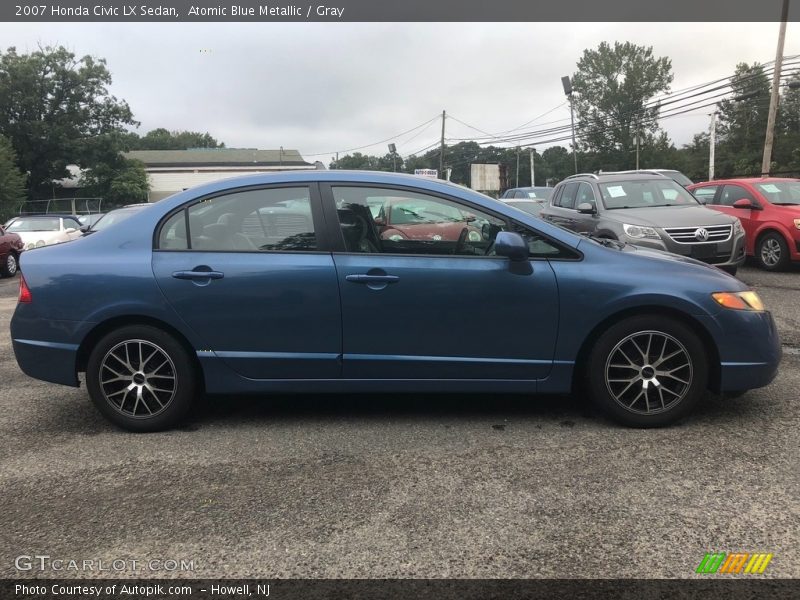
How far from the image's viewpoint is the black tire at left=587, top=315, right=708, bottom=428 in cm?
364

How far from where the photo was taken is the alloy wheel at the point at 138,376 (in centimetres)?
374

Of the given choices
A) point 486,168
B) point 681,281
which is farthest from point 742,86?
point 681,281

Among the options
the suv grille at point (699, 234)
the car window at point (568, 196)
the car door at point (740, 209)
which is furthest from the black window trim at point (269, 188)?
the car door at point (740, 209)

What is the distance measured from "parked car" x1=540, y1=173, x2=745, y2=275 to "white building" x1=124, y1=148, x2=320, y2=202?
52.8m

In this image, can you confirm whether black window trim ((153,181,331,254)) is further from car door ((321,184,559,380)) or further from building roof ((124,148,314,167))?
building roof ((124,148,314,167))

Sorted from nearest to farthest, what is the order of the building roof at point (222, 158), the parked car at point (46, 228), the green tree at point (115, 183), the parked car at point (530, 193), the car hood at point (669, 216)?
the car hood at point (669, 216)
the parked car at point (46, 228)
the parked car at point (530, 193)
the green tree at point (115, 183)
the building roof at point (222, 158)

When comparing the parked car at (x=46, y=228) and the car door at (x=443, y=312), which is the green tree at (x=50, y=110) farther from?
the car door at (x=443, y=312)

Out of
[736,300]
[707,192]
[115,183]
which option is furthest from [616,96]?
[736,300]

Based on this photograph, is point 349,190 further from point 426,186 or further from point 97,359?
point 97,359

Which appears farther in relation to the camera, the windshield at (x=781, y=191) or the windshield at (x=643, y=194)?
the windshield at (x=781, y=191)

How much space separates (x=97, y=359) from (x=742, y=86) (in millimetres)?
65208

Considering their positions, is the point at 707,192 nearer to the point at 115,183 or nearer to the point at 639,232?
the point at 639,232

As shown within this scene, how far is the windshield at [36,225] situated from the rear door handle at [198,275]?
14.4 metres

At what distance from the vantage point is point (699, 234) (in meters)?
8.12
